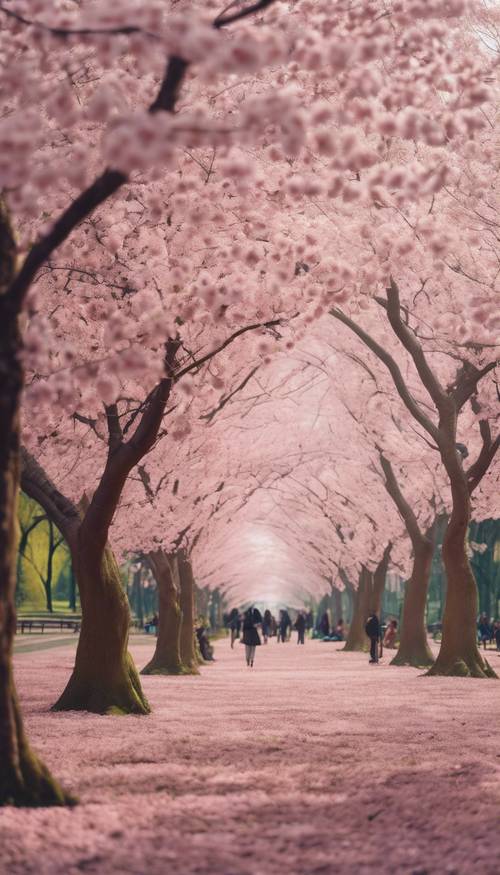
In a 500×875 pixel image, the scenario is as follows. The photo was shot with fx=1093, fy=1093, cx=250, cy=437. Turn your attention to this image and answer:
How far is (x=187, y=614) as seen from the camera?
26.9 meters

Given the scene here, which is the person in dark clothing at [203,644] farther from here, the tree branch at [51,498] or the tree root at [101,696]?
the tree root at [101,696]

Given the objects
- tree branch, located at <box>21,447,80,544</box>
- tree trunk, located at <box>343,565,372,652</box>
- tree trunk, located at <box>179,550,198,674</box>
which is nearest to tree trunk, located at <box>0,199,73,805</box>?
tree branch, located at <box>21,447,80,544</box>

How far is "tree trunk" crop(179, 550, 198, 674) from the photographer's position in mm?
26328

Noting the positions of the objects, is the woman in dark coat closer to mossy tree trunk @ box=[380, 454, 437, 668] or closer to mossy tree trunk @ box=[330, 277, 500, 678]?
mossy tree trunk @ box=[380, 454, 437, 668]

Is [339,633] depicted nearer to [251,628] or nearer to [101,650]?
[251,628]

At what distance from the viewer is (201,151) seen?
13.1 meters

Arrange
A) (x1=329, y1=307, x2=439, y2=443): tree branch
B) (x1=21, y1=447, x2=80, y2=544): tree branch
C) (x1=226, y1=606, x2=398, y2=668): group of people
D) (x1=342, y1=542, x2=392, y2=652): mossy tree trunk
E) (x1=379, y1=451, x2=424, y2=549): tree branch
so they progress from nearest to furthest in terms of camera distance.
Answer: (x1=21, y1=447, x2=80, y2=544): tree branch, (x1=329, y1=307, x2=439, y2=443): tree branch, (x1=379, y1=451, x2=424, y2=549): tree branch, (x1=226, y1=606, x2=398, y2=668): group of people, (x1=342, y1=542, x2=392, y2=652): mossy tree trunk

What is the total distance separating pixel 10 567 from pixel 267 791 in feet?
9.70

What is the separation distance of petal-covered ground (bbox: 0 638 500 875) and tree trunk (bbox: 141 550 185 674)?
8926 millimetres

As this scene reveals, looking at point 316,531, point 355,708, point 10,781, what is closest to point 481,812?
point 10,781

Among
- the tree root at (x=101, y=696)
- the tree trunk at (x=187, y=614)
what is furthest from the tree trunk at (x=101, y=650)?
the tree trunk at (x=187, y=614)

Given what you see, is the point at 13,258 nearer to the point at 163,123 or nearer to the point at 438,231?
the point at 163,123

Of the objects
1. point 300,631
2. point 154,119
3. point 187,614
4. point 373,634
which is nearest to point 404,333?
point 187,614

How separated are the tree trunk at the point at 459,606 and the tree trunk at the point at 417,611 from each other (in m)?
5.41
